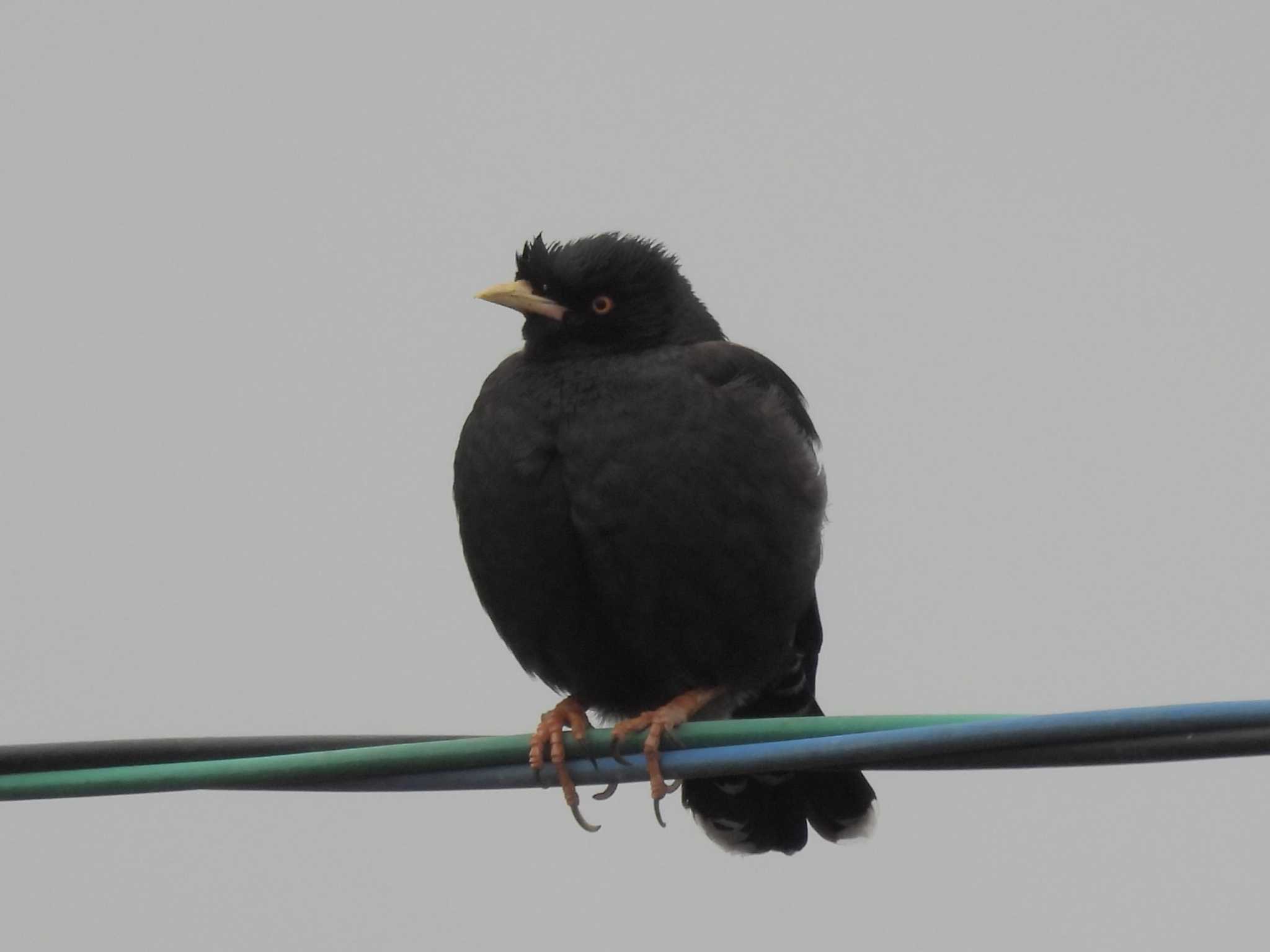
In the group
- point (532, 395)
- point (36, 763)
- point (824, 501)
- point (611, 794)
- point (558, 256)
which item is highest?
point (558, 256)

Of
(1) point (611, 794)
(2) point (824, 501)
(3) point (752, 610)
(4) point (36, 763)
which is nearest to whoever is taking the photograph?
(4) point (36, 763)

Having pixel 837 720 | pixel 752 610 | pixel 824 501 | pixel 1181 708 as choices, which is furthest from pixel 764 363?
pixel 1181 708

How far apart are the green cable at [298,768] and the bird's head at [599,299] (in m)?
2.44

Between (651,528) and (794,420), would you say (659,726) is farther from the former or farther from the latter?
(794,420)

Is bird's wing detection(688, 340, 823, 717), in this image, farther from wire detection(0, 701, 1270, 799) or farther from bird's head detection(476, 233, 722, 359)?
wire detection(0, 701, 1270, 799)

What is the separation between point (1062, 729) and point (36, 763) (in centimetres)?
190

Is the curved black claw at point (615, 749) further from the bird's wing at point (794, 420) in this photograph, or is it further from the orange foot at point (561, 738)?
the bird's wing at point (794, 420)

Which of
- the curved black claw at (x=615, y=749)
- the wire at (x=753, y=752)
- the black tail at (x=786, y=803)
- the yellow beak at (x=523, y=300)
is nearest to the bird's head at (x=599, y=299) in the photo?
the yellow beak at (x=523, y=300)

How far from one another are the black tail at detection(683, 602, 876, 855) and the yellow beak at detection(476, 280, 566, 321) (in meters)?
1.31

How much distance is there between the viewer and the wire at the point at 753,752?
284cm

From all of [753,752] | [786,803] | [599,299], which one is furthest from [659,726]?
[599,299]

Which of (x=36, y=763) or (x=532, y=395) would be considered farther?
(x=532, y=395)

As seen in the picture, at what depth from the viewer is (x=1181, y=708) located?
281 cm

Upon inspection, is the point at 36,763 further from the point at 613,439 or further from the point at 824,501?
the point at 824,501
